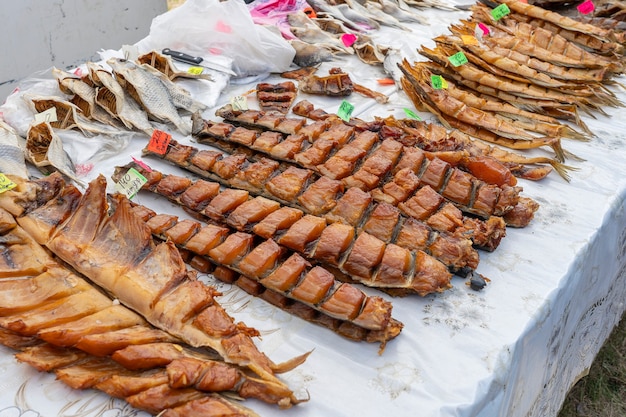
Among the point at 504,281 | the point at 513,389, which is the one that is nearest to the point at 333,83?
the point at 504,281

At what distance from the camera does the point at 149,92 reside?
4.03 m

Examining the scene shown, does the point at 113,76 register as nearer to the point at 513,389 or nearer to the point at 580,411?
the point at 513,389

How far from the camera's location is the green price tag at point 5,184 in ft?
8.52

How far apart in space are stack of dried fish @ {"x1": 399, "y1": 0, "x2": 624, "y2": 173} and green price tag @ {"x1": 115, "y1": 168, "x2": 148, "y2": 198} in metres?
2.30

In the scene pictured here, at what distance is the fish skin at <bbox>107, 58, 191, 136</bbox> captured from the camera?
4.00 metres

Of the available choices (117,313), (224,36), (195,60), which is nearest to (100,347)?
(117,313)

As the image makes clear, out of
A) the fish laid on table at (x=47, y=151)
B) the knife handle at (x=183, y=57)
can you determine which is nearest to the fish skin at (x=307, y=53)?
the knife handle at (x=183, y=57)

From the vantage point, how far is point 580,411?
3.71 meters

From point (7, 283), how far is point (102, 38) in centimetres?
559

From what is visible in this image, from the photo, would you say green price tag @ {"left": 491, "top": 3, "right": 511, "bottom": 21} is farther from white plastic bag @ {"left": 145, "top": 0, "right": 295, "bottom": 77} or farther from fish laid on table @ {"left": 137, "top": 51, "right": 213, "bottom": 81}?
fish laid on table @ {"left": 137, "top": 51, "right": 213, "bottom": 81}

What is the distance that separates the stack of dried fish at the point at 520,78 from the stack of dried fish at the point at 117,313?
267 centimetres

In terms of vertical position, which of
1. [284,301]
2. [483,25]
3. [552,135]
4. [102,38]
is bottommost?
[102,38]

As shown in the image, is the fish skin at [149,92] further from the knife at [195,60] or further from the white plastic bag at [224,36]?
the white plastic bag at [224,36]

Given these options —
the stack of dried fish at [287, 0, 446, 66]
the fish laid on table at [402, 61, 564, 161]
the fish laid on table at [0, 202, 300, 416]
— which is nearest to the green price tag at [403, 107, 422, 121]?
the fish laid on table at [402, 61, 564, 161]
